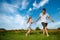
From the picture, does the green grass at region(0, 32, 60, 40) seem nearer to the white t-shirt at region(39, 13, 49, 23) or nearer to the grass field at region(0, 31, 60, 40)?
the grass field at region(0, 31, 60, 40)

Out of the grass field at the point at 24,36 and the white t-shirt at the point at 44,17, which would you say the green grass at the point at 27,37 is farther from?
the white t-shirt at the point at 44,17

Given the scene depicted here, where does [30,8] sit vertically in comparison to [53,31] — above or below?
above

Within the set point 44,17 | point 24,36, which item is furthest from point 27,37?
point 44,17

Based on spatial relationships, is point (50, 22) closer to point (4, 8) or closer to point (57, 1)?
point (57, 1)

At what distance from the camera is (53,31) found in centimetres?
412

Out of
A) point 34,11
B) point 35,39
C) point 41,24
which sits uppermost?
point 34,11

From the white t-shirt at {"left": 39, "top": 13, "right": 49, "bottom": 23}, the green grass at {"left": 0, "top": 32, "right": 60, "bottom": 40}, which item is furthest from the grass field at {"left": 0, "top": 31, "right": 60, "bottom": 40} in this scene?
the white t-shirt at {"left": 39, "top": 13, "right": 49, "bottom": 23}

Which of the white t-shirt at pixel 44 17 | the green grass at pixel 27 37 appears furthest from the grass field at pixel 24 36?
the white t-shirt at pixel 44 17

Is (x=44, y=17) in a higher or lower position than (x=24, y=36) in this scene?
higher

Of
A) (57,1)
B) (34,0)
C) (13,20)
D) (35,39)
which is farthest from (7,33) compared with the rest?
(57,1)

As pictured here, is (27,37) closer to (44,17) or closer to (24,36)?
(24,36)

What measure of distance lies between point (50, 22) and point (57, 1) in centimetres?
42

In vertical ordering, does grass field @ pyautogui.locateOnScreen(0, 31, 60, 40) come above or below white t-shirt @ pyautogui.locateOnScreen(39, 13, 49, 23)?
below

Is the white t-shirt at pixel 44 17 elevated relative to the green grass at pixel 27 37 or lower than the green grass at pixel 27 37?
elevated
